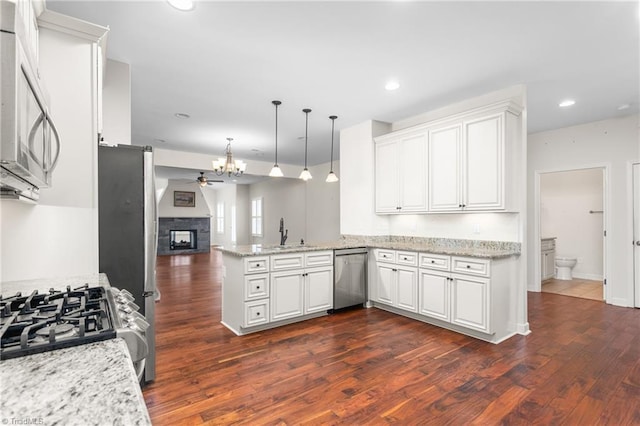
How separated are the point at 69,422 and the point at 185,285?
19.7 feet

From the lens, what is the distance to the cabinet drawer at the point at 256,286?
345cm

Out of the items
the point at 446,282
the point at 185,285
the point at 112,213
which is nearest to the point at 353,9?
the point at 112,213

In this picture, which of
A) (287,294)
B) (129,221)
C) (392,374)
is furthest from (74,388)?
(287,294)

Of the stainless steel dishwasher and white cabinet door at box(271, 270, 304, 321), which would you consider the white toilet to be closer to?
the stainless steel dishwasher

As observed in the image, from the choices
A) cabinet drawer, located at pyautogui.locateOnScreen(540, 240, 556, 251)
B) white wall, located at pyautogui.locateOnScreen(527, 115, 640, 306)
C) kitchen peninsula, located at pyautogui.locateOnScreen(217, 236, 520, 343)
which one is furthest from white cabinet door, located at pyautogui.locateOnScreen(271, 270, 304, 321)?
cabinet drawer, located at pyautogui.locateOnScreen(540, 240, 556, 251)

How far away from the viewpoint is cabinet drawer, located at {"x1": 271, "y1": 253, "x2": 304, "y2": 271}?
3.66 m

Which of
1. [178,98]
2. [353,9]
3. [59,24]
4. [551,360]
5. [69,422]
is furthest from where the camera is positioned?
[178,98]

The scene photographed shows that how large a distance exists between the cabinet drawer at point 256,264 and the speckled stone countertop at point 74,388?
254cm

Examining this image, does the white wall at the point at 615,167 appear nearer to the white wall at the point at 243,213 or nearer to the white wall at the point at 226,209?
the white wall at the point at 243,213

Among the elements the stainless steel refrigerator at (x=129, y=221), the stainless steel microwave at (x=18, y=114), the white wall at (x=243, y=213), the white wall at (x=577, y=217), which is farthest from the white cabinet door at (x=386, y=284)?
the white wall at (x=243, y=213)

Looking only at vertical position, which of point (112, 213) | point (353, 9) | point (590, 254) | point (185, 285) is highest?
point (353, 9)

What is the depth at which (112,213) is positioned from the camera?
2.27 meters

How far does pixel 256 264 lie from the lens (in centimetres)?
353

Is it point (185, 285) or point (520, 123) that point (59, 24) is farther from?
point (185, 285)
